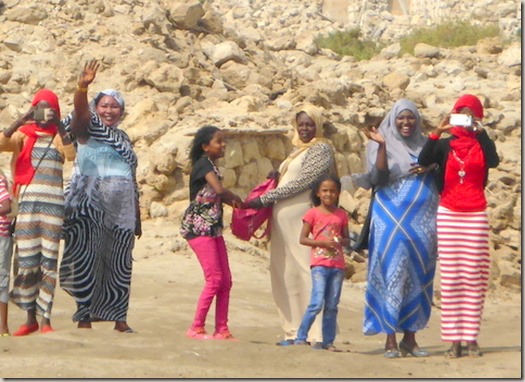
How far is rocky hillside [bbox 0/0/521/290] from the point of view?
15086 mm

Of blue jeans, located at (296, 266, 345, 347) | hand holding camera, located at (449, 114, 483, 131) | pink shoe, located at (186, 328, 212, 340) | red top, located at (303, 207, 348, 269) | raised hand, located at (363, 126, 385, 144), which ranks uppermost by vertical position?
hand holding camera, located at (449, 114, 483, 131)

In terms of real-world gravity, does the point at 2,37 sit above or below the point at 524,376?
above

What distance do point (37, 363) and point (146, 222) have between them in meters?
6.56

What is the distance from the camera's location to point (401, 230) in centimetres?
934

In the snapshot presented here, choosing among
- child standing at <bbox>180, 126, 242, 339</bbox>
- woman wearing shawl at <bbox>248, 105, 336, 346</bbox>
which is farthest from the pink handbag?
child standing at <bbox>180, 126, 242, 339</bbox>

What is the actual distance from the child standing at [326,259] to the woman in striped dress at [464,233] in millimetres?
718

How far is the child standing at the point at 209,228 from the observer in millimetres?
9367

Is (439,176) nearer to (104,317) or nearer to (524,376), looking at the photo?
(524,376)

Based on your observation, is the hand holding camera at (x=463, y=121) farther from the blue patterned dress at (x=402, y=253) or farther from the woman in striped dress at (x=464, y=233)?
the blue patterned dress at (x=402, y=253)

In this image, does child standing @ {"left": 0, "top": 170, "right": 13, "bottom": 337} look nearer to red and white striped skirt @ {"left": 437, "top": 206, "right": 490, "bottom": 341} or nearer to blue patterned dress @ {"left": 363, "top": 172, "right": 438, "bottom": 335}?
blue patterned dress @ {"left": 363, "top": 172, "right": 438, "bottom": 335}

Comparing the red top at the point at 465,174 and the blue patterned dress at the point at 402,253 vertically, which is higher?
the red top at the point at 465,174

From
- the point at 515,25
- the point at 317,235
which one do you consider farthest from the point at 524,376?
the point at 515,25

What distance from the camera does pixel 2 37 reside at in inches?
686

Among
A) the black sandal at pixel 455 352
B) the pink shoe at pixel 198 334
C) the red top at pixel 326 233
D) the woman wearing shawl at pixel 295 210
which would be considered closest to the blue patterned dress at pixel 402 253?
the red top at pixel 326 233
